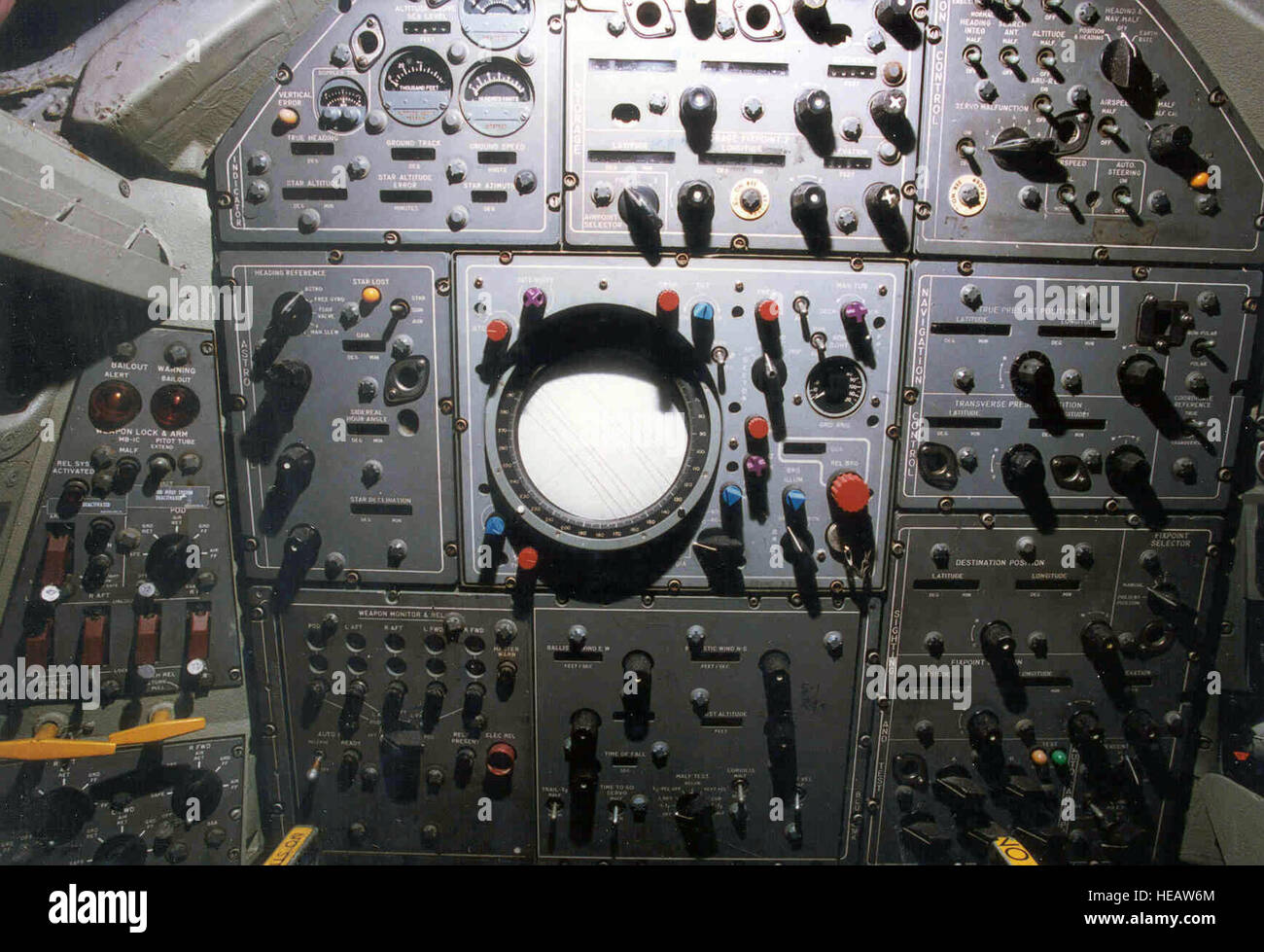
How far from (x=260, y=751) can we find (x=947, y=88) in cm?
367

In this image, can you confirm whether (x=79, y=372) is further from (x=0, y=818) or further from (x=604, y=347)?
(x=604, y=347)

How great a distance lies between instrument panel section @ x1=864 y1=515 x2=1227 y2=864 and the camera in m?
2.31

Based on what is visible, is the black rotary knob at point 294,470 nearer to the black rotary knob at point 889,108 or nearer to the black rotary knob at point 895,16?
the black rotary knob at point 889,108

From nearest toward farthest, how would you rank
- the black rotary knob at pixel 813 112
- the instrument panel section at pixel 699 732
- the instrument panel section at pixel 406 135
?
the black rotary knob at pixel 813 112
the instrument panel section at pixel 406 135
the instrument panel section at pixel 699 732

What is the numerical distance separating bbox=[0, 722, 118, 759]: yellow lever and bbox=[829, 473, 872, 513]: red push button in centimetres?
274

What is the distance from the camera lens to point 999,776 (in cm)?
239

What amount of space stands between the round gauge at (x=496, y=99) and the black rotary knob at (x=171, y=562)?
1.90 meters

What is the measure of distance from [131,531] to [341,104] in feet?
5.77

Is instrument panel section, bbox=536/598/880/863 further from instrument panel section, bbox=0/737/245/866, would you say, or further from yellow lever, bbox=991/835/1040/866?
instrument panel section, bbox=0/737/245/866

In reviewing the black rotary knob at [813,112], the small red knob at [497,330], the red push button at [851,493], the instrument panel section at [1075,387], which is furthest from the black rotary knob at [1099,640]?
the small red knob at [497,330]

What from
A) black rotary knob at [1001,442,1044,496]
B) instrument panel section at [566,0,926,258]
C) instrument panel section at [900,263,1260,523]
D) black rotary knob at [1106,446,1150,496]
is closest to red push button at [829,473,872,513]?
instrument panel section at [900,263,1260,523]

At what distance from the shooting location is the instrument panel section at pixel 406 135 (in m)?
2.12

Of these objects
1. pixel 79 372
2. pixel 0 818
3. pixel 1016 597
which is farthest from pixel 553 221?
pixel 0 818

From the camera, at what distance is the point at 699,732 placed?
2.38 meters
